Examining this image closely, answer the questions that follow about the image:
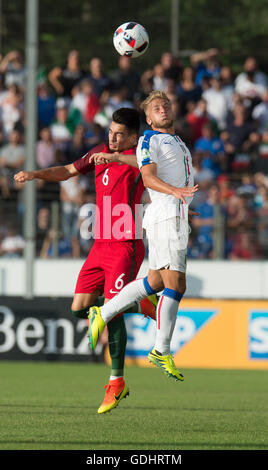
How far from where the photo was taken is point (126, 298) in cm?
810

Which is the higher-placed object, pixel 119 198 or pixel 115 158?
pixel 115 158

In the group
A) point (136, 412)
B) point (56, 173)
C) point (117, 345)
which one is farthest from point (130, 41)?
point (136, 412)

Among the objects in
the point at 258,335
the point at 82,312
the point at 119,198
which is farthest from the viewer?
the point at 258,335

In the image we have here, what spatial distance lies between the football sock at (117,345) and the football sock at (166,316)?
1.41 feet

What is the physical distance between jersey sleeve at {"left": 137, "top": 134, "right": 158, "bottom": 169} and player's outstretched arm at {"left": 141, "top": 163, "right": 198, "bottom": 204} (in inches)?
2.2

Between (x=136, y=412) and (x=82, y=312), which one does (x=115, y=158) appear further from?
(x=136, y=412)

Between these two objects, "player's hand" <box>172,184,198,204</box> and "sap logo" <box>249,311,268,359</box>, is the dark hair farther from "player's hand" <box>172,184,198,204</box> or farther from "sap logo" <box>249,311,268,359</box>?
"sap logo" <box>249,311,268,359</box>

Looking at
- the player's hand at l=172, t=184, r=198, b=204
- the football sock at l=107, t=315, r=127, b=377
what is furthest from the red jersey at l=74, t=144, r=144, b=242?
the player's hand at l=172, t=184, r=198, b=204

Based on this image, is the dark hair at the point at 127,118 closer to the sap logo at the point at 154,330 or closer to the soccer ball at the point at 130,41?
the soccer ball at the point at 130,41

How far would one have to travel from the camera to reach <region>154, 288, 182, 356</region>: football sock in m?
8.07

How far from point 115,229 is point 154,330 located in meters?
7.08

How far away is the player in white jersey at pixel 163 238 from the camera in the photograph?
8.04m
